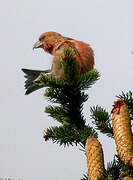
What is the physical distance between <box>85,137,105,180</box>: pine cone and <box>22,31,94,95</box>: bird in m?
1.00

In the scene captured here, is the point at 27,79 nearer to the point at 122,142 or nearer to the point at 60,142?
the point at 60,142

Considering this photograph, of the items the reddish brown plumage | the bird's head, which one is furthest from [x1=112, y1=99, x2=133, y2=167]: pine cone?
the bird's head

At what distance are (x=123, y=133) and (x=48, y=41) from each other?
2.34 m

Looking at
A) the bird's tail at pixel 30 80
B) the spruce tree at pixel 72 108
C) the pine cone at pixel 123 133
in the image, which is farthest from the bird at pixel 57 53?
the pine cone at pixel 123 133

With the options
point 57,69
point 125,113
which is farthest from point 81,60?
point 125,113

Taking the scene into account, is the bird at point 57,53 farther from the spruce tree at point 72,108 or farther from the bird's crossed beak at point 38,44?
the spruce tree at point 72,108

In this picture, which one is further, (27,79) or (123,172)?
(27,79)

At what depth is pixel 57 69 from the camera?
2.33 meters

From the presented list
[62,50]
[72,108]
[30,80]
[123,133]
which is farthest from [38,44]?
[123,133]

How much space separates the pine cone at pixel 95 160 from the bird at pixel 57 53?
3.28 feet

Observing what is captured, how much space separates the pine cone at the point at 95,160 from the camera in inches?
46.5

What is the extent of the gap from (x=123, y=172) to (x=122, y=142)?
0.34 feet

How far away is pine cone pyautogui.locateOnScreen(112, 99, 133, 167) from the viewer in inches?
46.8

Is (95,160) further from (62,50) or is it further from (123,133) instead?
(62,50)
